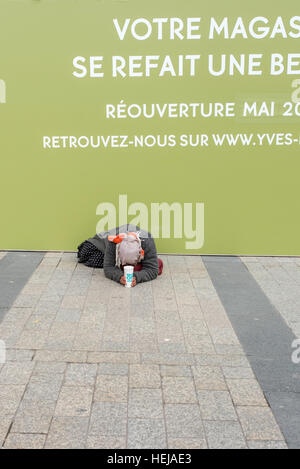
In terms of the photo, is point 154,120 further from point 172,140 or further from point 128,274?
point 128,274

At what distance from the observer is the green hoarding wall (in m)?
6.00

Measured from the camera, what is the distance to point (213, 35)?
19.7 feet

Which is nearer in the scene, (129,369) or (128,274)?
(129,369)

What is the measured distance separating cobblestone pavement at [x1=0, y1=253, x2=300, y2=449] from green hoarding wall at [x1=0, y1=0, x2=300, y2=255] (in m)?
1.23

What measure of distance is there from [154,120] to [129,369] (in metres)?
3.71

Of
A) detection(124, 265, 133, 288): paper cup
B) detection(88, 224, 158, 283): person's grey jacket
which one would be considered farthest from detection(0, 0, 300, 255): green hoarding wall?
detection(124, 265, 133, 288): paper cup

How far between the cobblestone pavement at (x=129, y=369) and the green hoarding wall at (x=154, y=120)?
123cm

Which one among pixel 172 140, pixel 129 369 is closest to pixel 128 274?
pixel 129 369

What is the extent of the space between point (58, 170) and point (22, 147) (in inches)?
23.1

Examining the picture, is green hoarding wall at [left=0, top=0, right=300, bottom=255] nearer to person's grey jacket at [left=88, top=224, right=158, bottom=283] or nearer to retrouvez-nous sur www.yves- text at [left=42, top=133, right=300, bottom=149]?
retrouvez-nous sur www.yves- text at [left=42, top=133, right=300, bottom=149]

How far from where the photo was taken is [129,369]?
3.67 metres

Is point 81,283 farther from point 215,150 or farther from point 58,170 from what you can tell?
point 215,150

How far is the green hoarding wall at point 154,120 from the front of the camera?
6004 mm

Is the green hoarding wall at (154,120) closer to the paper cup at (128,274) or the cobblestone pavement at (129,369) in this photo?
the cobblestone pavement at (129,369)
